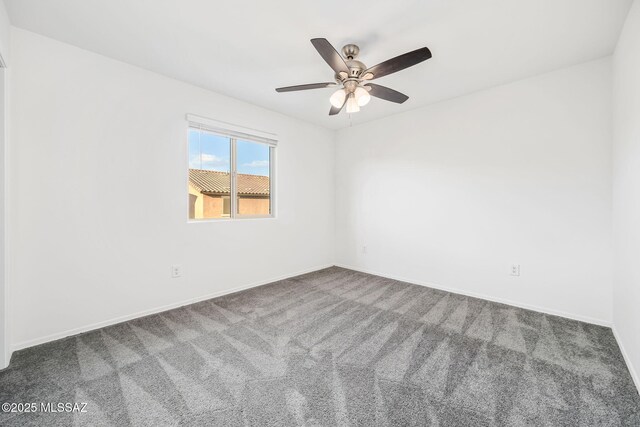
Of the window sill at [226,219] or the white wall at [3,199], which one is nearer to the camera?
the white wall at [3,199]

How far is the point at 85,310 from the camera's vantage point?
2.28 m

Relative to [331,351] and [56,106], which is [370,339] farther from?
[56,106]

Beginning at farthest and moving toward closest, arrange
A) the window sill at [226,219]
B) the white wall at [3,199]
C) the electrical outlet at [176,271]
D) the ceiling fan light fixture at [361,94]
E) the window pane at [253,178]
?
the window pane at [253,178]
the window sill at [226,219]
the electrical outlet at [176,271]
the ceiling fan light fixture at [361,94]
the white wall at [3,199]

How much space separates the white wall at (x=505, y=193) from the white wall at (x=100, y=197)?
7.32 feet

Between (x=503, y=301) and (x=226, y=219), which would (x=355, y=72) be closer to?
(x=226, y=219)

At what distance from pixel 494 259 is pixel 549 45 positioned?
6.91 feet

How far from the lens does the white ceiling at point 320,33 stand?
177cm

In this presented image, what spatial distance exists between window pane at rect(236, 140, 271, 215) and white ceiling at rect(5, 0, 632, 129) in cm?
99

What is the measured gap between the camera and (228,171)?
3.36 m

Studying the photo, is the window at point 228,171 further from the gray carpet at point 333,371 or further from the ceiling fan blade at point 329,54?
the ceiling fan blade at point 329,54

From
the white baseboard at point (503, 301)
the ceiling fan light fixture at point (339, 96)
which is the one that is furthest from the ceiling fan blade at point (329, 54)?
the white baseboard at point (503, 301)

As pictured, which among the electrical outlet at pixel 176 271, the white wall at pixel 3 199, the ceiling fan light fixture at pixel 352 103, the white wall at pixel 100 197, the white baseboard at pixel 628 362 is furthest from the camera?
the electrical outlet at pixel 176 271

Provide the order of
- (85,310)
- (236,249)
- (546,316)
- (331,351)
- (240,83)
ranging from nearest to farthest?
(331,351) < (85,310) < (546,316) < (240,83) < (236,249)

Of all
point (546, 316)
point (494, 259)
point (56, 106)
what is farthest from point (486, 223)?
point (56, 106)
